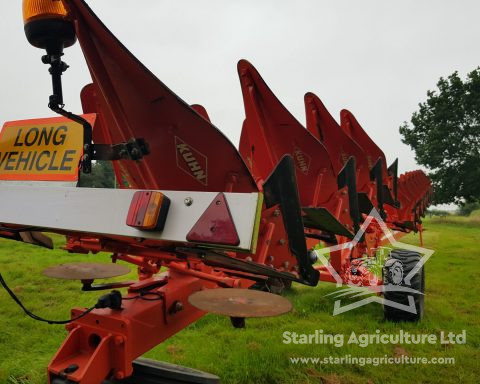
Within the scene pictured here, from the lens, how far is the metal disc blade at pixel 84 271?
9.57 feet

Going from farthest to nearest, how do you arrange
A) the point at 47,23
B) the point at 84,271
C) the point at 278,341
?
1. the point at 278,341
2. the point at 84,271
3. the point at 47,23

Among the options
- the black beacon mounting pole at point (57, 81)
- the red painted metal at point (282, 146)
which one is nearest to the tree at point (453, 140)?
the red painted metal at point (282, 146)

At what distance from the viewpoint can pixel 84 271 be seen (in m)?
3.00

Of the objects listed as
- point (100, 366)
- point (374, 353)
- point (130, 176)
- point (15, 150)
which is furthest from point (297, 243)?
point (374, 353)

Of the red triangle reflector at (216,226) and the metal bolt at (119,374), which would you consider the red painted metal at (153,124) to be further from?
the metal bolt at (119,374)

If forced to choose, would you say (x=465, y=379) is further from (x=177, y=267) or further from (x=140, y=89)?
(x=140, y=89)

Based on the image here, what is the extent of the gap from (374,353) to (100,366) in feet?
9.00

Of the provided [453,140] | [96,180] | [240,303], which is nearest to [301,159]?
[240,303]

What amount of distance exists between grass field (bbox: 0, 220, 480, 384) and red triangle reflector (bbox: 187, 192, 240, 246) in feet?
7.27

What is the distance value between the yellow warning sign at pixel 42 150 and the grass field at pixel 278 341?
207 cm

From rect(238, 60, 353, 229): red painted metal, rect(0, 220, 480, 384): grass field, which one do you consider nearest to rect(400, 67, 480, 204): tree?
rect(0, 220, 480, 384): grass field

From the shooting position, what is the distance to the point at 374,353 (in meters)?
3.69

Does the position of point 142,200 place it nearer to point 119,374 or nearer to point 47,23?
point 47,23

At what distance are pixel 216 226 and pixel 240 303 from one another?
48cm
